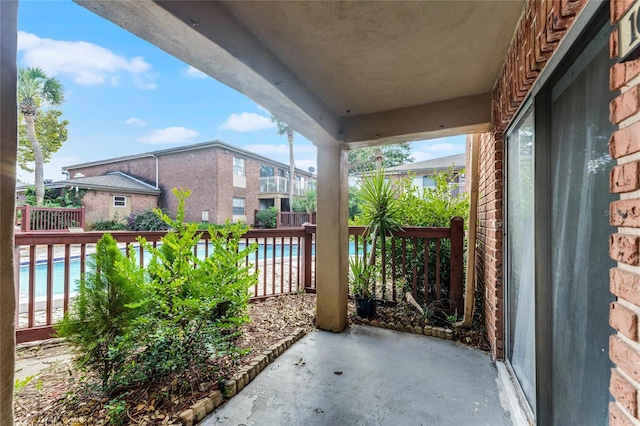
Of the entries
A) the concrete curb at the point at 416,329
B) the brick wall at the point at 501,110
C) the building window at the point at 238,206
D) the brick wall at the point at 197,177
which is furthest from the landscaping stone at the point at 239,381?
the building window at the point at 238,206

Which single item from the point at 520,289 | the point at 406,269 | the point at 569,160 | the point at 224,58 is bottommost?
the point at 406,269

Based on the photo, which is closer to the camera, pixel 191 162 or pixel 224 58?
pixel 224 58

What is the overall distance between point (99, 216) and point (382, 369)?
18.3m

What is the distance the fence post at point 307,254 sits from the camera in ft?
14.1

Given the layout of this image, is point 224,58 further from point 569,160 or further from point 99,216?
point 99,216

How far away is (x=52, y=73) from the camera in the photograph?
11586 mm

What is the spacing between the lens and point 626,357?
68 centimetres

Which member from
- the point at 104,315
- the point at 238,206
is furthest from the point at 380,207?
the point at 238,206

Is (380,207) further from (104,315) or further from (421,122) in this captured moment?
(104,315)

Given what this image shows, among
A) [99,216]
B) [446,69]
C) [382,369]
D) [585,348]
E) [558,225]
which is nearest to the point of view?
[585,348]

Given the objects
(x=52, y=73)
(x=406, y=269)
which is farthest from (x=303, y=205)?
(x=406, y=269)

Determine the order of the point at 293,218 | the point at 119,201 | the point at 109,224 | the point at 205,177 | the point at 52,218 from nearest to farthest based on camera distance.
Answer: the point at 52,218 → the point at 109,224 → the point at 119,201 → the point at 205,177 → the point at 293,218

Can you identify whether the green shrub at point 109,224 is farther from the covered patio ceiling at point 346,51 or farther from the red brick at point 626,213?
the red brick at point 626,213

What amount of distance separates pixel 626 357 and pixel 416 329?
8.47 ft
